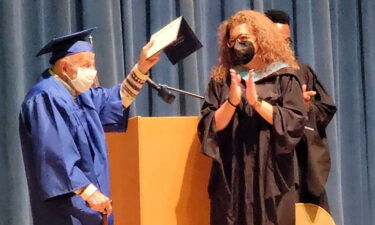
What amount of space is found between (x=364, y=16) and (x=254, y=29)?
5.51ft

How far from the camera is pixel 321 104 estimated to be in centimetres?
243

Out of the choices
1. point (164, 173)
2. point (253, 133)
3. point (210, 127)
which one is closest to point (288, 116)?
point (253, 133)

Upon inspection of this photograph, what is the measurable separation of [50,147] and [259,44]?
738mm

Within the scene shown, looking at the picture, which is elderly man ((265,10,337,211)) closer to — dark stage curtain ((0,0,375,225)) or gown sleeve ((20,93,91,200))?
dark stage curtain ((0,0,375,225))

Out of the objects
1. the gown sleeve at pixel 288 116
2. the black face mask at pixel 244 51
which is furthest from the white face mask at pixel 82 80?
the gown sleeve at pixel 288 116

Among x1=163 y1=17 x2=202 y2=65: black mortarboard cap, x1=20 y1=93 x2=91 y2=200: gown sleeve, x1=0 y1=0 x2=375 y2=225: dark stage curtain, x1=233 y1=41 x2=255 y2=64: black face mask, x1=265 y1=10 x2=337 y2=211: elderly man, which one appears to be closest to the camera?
x1=20 y1=93 x2=91 y2=200: gown sleeve

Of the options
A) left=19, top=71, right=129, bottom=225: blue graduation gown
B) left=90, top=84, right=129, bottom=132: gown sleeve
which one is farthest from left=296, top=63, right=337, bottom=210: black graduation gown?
left=19, top=71, right=129, bottom=225: blue graduation gown

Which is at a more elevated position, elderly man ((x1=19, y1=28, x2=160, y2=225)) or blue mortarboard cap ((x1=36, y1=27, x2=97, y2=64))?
blue mortarboard cap ((x1=36, y1=27, x2=97, y2=64))

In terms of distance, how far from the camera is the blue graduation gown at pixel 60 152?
71.0 inches

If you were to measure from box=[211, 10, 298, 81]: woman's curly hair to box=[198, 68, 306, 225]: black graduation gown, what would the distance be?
7cm

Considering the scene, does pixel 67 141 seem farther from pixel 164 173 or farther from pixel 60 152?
pixel 164 173

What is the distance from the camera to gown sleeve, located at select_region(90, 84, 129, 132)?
2.12 metres

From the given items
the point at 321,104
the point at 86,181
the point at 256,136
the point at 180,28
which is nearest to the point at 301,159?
the point at 321,104

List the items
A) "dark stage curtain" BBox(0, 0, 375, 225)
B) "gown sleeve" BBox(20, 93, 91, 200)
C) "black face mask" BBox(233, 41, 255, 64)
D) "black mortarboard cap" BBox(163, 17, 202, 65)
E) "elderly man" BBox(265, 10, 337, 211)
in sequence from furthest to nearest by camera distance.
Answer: "dark stage curtain" BBox(0, 0, 375, 225), "elderly man" BBox(265, 10, 337, 211), "black mortarboard cap" BBox(163, 17, 202, 65), "black face mask" BBox(233, 41, 255, 64), "gown sleeve" BBox(20, 93, 91, 200)
